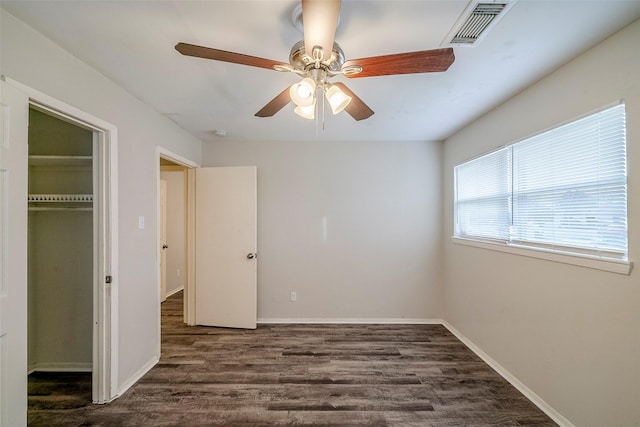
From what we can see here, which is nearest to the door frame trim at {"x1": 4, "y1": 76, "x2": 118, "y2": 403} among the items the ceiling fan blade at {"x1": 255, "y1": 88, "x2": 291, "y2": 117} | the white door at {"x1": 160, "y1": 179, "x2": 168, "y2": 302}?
the ceiling fan blade at {"x1": 255, "y1": 88, "x2": 291, "y2": 117}

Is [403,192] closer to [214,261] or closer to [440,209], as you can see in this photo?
[440,209]

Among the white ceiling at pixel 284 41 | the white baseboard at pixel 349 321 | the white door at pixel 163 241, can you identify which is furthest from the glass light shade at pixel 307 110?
the white door at pixel 163 241

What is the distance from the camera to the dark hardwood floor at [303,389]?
1.85 meters

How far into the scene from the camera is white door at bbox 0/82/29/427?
49.6 inches

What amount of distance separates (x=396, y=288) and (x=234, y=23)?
328cm

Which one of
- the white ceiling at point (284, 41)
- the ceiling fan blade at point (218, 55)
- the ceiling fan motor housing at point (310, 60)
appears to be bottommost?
the ceiling fan blade at point (218, 55)

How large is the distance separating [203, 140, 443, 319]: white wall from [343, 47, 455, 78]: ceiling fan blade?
7.34 feet

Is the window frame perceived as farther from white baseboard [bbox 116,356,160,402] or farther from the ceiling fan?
white baseboard [bbox 116,356,160,402]

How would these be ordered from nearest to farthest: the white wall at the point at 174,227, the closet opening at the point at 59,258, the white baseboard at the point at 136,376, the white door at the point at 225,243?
the white baseboard at the point at 136,376 → the closet opening at the point at 59,258 → the white door at the point at 225,243 → the white wall at the point at 174,227

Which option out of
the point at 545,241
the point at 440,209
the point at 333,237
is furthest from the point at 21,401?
the point at 440,209

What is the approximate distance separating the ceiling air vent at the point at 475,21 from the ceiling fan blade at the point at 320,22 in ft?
2.37

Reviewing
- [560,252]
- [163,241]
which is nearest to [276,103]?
[560,252]

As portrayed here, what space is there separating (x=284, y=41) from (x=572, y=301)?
7.98ft

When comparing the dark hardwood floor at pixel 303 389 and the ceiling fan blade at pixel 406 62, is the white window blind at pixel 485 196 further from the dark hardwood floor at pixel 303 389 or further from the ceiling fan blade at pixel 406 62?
the ceiling fan blade at pixel 406 62
